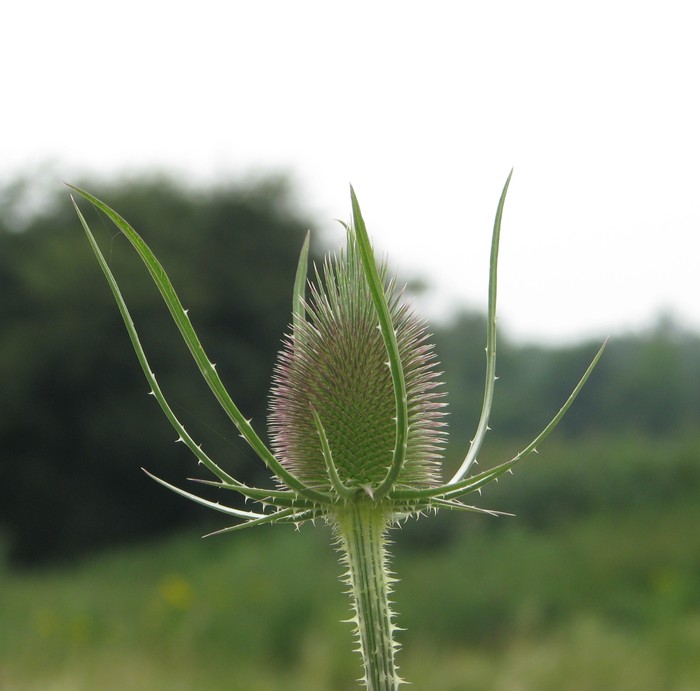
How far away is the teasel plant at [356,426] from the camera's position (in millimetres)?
1168

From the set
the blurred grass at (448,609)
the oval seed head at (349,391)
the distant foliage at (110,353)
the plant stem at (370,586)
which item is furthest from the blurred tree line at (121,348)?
the plant stem at (370,586)

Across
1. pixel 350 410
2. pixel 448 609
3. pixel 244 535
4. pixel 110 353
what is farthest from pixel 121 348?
pixel 350 410

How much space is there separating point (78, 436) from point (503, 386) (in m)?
13.7

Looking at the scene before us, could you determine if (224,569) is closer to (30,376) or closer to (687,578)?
(687,578)

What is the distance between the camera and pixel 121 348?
57.4 ft

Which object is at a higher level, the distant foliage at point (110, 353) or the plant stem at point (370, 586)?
the distant foliage at point (110, 353)

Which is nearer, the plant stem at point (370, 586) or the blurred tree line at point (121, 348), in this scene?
the plant stem at point (370, 586)

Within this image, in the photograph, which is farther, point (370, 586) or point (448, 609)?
point (448, 609)

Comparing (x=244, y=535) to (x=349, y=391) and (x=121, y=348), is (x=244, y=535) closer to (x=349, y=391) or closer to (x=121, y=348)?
(x=121, y=348)

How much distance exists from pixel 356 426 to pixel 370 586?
0.81ft

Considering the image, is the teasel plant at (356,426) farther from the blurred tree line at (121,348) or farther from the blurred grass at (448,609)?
the blurred tree line at (121,348)

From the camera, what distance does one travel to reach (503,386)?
27.5 metres

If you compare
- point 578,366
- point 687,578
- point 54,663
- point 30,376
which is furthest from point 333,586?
point 578,366

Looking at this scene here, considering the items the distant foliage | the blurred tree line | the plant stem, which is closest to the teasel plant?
the plant stem
